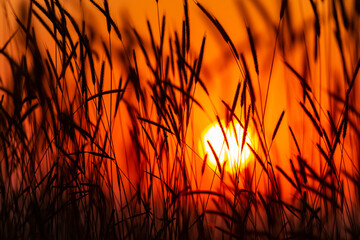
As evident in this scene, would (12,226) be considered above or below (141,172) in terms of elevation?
below

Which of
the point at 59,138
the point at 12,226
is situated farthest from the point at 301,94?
the point at 12,226

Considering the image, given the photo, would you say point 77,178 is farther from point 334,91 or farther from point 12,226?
point 334,91

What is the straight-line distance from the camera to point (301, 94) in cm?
101

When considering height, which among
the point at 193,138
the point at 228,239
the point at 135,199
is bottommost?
the point at 228,239

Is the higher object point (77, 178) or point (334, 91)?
point (334, 91)

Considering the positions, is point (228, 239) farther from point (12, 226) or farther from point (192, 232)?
point (12, 226)

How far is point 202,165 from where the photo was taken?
1.03 m

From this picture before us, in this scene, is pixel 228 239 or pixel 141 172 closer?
pixel 228 239

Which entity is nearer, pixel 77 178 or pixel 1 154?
pixel 77 178

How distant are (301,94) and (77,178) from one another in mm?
574

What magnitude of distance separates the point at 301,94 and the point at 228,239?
0.39m

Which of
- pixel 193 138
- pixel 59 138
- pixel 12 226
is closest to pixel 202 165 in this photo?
pixel 193 138

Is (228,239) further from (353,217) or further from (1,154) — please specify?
(1,154)

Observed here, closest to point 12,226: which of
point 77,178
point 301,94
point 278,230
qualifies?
point 77,178
